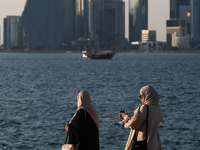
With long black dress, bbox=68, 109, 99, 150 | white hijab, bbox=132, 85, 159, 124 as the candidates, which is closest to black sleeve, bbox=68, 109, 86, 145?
long black dress, bbox=68, 109, 99, 150

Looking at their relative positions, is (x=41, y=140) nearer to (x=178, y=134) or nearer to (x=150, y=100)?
(x=178, y=134)

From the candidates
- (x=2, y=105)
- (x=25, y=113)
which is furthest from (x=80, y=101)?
(x=2, y=105)

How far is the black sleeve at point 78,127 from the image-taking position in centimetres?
892

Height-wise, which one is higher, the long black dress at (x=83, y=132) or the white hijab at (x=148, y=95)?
the white hijab at (x=148, y=95)

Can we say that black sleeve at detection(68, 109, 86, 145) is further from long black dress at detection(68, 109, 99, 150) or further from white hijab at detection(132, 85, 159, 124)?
white hijab at detection(132, 85, 159, 124)

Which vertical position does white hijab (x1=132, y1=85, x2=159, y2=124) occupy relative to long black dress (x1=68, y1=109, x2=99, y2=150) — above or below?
above

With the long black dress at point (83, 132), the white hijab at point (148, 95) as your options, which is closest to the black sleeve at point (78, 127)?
the long black dress at point (83, 132)

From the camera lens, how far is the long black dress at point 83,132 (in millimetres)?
8930

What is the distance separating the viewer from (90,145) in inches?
Result: 367

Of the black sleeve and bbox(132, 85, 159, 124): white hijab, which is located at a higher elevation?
bbox(132, 85, 159, 124): white hijab

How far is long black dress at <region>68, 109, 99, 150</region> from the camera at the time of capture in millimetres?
8930

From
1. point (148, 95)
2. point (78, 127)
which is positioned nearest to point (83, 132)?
point (78, 127)

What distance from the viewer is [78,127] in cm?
893

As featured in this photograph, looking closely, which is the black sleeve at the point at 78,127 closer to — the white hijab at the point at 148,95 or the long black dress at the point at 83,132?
the long black dress at the point at 83,132
